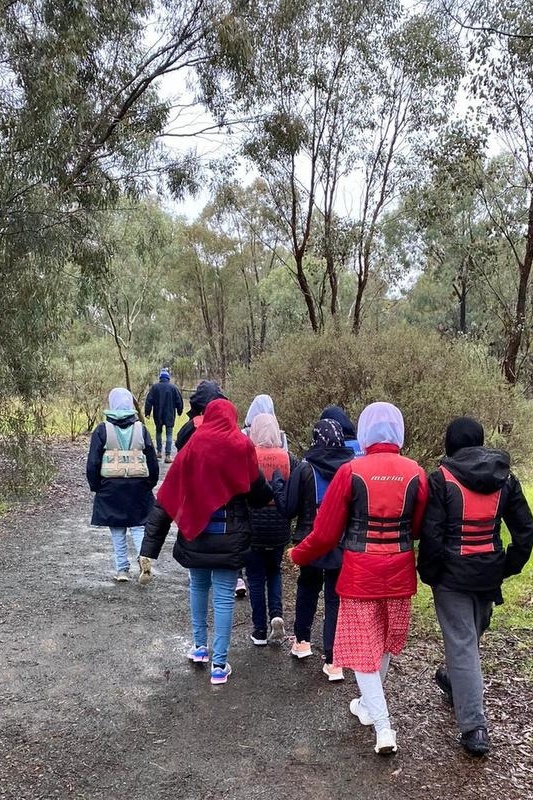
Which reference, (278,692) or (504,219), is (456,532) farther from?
(504,219)

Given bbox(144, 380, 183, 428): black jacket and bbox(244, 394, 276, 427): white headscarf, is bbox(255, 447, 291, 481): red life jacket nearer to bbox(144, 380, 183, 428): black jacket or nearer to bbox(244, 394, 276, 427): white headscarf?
bbox(244, 394, 276, 427): white headscarf

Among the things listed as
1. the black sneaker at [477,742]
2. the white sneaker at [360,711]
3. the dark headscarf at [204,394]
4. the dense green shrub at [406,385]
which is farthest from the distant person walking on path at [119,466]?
the black sneaker at [477,742]

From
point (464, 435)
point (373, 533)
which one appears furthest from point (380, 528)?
point (464, 435)

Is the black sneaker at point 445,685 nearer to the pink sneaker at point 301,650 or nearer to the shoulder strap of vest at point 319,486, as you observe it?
the pink sneaker at point 301,650

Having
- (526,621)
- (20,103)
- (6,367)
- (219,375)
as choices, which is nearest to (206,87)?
(20,103)

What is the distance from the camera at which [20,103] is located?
28.0 feet

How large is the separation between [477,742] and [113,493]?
363 centimetres

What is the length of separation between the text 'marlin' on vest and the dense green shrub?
2349mm

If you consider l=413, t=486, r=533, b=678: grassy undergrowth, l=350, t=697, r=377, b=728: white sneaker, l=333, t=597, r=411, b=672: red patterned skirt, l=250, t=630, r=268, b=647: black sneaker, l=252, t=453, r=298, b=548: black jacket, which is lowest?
l=413, t=486, r=533, b=678: grassy undergrowth

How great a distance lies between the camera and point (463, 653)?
334 centimetres

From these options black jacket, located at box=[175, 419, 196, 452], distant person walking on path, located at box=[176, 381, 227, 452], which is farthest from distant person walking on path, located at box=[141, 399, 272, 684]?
black jacket, located at box=[175, 419, 196, 452]

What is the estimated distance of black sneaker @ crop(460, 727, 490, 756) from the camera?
3279 millimetres

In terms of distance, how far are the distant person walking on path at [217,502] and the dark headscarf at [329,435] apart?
1.44 ft

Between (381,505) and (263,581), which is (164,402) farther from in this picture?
(381,505)
